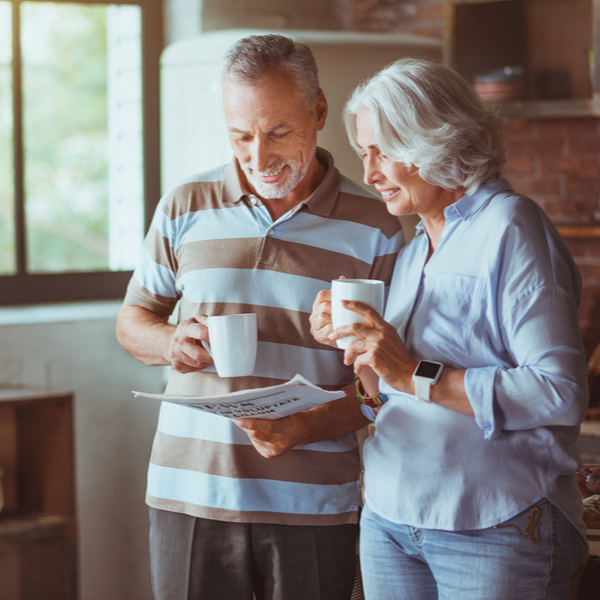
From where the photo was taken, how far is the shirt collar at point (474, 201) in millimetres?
1092

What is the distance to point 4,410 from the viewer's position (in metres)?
2.21

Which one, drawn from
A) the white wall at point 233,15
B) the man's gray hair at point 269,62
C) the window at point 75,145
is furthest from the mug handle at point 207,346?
the white wall at point 233,15

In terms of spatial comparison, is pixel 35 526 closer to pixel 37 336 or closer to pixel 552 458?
pixel 37 336

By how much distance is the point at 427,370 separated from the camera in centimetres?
101

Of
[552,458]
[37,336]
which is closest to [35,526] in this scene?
[37,336]

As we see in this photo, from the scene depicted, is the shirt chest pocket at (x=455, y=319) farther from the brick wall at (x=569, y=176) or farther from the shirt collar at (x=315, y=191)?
the brick wall at (x=569, y=176)

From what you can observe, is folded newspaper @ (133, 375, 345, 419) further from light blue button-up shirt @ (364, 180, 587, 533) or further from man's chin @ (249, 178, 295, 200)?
man's chin @ (249, 178, 295, 200)

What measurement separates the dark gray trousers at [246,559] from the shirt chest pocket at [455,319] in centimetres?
45

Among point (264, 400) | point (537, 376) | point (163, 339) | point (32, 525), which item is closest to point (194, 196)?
point (163, 339)

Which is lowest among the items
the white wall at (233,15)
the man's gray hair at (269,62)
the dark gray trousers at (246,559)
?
the dark gray trousers at (246,559)

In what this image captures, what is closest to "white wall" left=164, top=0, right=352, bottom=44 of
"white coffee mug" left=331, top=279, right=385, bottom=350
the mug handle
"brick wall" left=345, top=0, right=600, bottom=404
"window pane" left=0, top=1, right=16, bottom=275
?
"brick wall" left=345, top=0, right=600, bottom=404

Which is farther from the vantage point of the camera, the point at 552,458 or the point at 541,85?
the point at 541,85

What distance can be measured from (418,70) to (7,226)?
1960 millimetres

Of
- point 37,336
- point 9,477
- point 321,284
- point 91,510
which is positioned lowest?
point 91,510
